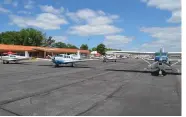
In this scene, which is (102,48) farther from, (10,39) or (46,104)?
(46,104)

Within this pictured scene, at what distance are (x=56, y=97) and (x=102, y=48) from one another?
169631 millimetres

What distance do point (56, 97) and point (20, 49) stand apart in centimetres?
7462

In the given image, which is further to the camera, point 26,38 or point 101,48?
point 101,48

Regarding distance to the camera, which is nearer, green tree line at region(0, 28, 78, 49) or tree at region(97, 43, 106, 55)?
green tree line at region(0, 28, 78, 49)

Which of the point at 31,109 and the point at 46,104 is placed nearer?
the point at 31,109

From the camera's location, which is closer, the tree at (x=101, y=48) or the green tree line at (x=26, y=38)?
the green tree line at (x=26, y=38)

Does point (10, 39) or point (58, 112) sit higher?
point (10, 39)
